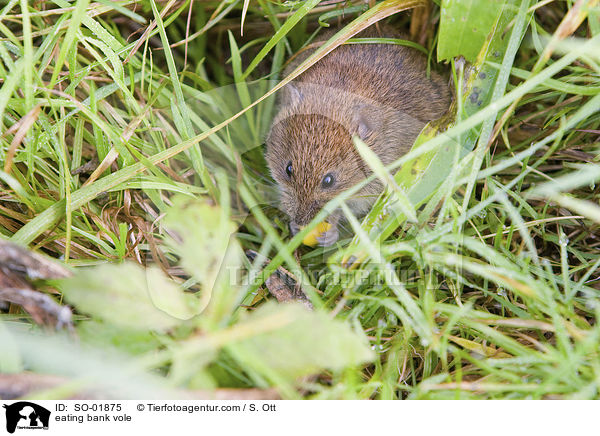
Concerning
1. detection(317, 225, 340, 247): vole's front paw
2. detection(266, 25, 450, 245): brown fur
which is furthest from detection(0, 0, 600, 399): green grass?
detection(266, 25, 450, 245): brown fur

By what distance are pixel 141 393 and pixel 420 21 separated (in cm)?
292

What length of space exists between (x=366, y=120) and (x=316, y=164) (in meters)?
0.46

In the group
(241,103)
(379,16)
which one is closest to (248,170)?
(241,103)

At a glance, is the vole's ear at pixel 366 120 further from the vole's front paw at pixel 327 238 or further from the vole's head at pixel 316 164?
the vole's front paw at pixel 327 238

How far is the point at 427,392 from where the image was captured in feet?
6.72

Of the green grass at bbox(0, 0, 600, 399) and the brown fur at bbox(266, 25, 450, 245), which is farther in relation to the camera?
the brown fur at bbox(266, 25, 450, 245)

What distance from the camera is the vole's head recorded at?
2.96 m

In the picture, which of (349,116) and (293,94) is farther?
(293,94)

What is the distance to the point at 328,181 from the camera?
2.96 metres

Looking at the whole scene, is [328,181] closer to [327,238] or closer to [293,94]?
[327,238]
